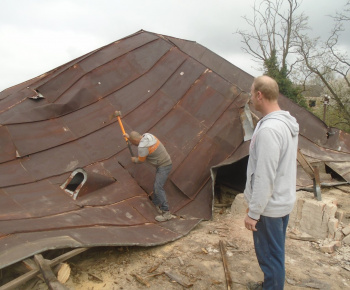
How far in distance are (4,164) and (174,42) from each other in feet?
14.9

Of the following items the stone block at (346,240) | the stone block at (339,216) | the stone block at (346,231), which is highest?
the stone block at (339,216)

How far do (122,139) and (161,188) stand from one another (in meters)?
1.35

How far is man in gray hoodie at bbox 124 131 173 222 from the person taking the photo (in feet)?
16.2

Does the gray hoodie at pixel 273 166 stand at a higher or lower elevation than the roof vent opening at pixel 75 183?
higher

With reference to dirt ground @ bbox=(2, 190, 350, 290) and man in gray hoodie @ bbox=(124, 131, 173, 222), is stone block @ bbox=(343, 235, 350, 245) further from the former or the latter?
man in gray hoodie @ bbox=(124, 131, 173, 222)

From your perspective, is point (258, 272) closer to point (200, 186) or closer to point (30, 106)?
point (200, 186)

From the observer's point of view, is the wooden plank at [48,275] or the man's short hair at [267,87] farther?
the wooden plank at [48,275]

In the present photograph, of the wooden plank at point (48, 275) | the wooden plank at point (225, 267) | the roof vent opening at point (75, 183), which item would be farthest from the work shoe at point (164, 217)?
the wooden plank at point (48, 275)

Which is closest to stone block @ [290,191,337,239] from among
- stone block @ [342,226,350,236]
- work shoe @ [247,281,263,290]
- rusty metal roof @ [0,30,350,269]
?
stone block @ [342,226,350,236]

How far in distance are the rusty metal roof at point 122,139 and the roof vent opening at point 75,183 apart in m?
0.07

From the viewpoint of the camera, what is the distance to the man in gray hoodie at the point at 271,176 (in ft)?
7.60

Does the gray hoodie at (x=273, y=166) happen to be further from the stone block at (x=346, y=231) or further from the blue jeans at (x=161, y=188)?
the blue jeans at (x=161, y=188)

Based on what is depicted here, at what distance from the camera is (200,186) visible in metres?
5.40

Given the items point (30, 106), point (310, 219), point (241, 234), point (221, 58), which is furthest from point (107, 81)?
point (310, 219)
